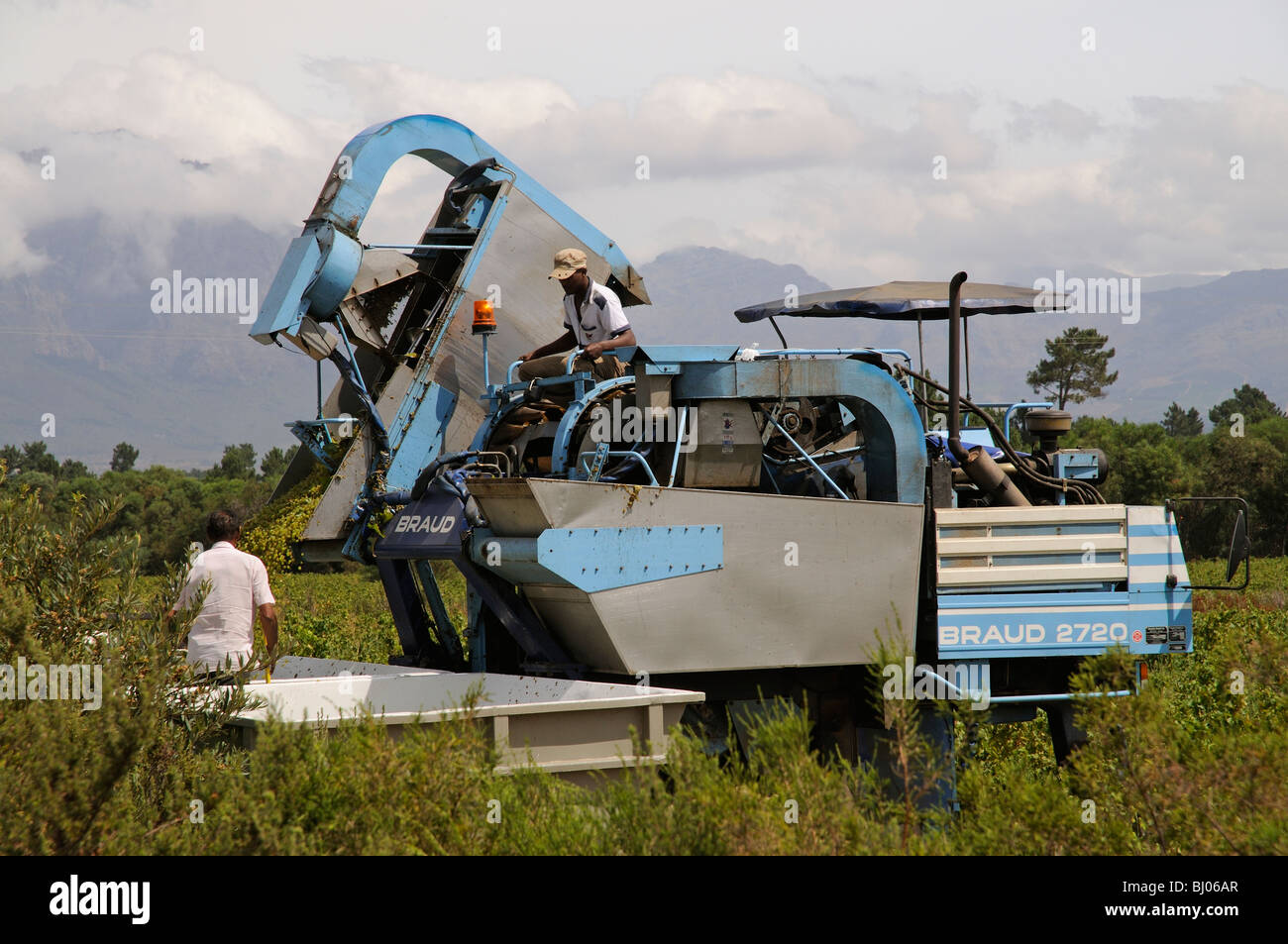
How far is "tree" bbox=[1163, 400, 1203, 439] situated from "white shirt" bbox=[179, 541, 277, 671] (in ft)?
317

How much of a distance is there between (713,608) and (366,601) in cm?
1571

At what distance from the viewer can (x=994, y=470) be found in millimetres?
7355

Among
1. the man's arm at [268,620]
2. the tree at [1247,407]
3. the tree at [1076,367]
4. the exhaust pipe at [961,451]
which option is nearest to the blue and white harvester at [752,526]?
the exhaust pipe at [961,451]

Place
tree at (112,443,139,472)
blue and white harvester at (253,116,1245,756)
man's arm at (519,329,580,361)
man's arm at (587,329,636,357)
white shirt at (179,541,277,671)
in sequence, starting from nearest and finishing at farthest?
white shirt at (179,541,277,671)
blue and white harvester at (253,116,1245,756)
man's arm at (587,329,636,357)
man's arm at (519,329,580,361)
tree at (112,443,139,472)

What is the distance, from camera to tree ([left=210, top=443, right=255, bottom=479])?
219 feet

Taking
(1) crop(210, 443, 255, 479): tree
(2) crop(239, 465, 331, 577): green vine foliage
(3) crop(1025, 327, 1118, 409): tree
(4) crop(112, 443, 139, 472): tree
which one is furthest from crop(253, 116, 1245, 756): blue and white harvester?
(4) crop(112, 443, 139, 472): tree

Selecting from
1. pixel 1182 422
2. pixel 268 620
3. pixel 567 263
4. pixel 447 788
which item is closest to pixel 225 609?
pixel 268 620

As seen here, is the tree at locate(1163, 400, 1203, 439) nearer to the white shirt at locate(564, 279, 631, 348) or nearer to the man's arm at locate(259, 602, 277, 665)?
the white shirt at locate(564, 279, 631, 348)

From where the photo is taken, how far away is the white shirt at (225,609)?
610 centimetres

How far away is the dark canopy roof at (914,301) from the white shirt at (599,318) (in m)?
1.29

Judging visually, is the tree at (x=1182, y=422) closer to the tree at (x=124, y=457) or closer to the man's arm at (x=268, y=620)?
the tree at (x=124, y=457)

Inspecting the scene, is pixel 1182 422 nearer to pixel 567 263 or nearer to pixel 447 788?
pixel 567 263
